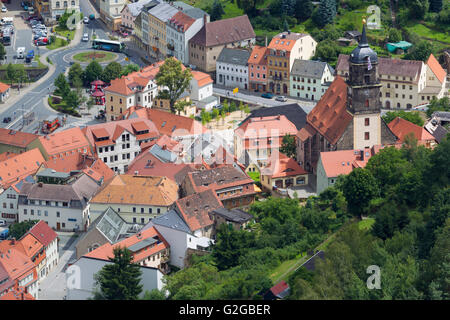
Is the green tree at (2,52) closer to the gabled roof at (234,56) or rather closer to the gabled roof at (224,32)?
the gabled roof at (224,32)

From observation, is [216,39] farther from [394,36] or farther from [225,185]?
[225,185]

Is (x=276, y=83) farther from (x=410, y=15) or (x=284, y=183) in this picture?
(x=284, y=183)

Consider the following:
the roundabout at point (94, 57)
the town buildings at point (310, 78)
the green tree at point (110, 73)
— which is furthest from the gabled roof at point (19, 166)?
the roundabout at point (94, 57)

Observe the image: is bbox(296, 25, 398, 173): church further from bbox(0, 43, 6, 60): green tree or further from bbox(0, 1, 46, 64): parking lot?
bbox(0, 1, 46, 64): parking lot

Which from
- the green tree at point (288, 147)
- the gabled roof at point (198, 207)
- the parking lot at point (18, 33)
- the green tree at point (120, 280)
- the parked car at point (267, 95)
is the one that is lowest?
the parking lot at point (18, 33)

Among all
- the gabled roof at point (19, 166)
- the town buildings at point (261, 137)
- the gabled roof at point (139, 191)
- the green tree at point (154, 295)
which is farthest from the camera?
the town buildings at point (261, 137)

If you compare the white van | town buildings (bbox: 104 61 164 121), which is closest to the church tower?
town buildings (bbox: 104 61 164 121)

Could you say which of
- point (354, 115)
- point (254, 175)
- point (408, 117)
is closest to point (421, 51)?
point (408, 117)

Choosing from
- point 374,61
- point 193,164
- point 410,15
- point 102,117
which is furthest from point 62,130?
point 410,15
